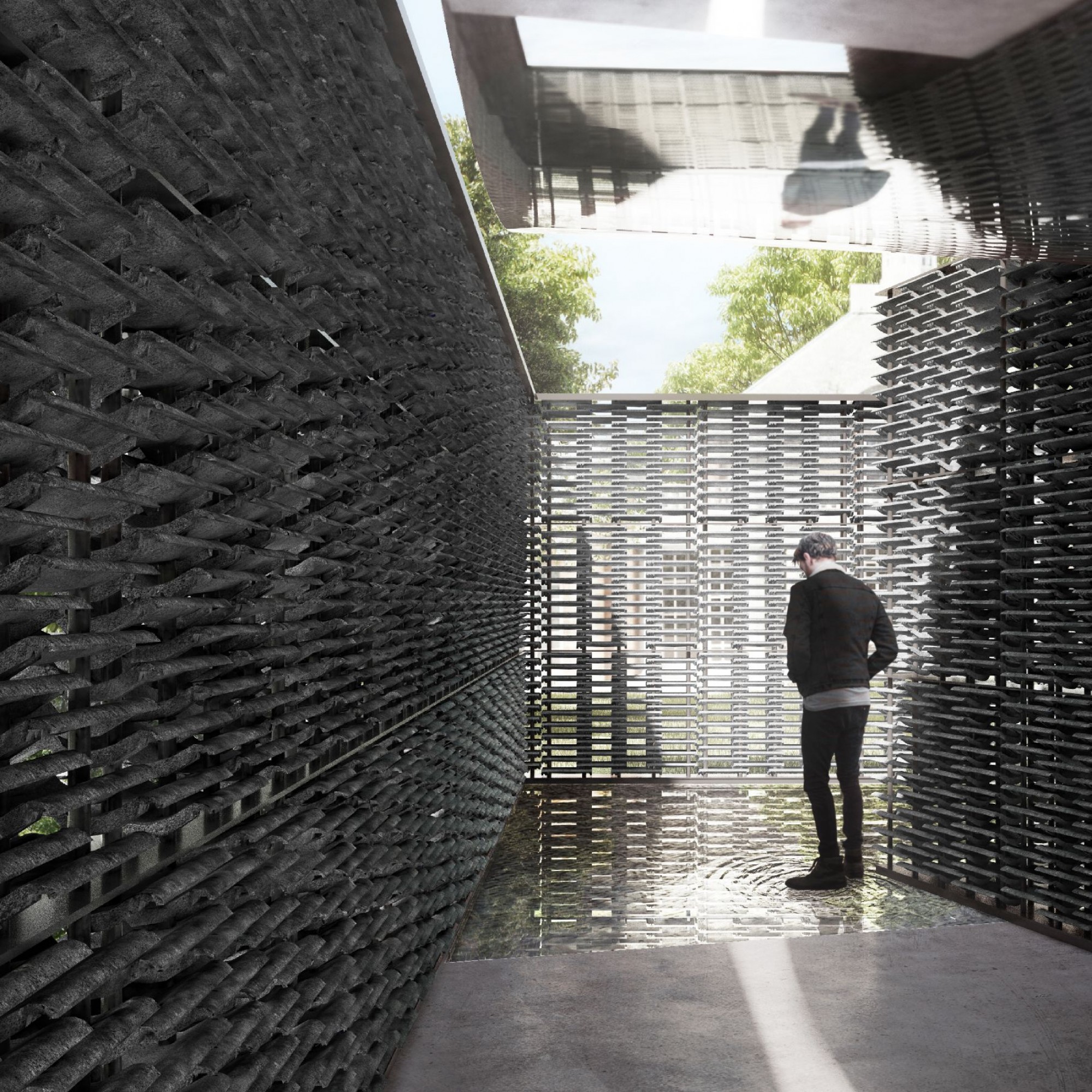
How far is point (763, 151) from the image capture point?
477 centimetres

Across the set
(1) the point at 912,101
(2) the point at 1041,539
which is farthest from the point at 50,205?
(2) the point at 1041,539

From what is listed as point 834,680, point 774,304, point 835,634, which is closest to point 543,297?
point 774,304

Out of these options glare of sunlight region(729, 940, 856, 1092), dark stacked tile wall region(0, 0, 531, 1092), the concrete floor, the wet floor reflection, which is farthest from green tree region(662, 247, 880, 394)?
dark stacked tile wall region(0, 0, 531, 1092)

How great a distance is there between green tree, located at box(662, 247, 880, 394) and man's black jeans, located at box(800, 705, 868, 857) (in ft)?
121

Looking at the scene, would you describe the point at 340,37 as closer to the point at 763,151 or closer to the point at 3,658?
the point at 3,658

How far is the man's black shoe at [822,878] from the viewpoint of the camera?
648 centimetres

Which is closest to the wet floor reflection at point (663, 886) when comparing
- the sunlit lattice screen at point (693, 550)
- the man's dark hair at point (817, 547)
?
the sunlit lattice screen at point (693, 550)

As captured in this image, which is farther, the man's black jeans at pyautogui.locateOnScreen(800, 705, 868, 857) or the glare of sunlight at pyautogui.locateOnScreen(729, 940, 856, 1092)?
the man's black jeans at pyautogui.locateOnScreen(800, 705, 868, 857)

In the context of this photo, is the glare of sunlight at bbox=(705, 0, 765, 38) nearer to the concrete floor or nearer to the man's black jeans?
the concrete floor

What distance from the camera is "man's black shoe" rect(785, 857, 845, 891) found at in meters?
6.48

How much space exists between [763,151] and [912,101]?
89 centimetres

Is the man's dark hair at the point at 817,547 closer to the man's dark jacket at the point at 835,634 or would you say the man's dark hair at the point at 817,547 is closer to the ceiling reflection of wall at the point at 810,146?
the man's dark jacket at the point at 835,634

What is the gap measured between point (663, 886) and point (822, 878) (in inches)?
35.7

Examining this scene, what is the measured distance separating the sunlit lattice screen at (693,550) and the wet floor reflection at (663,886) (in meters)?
1.22
